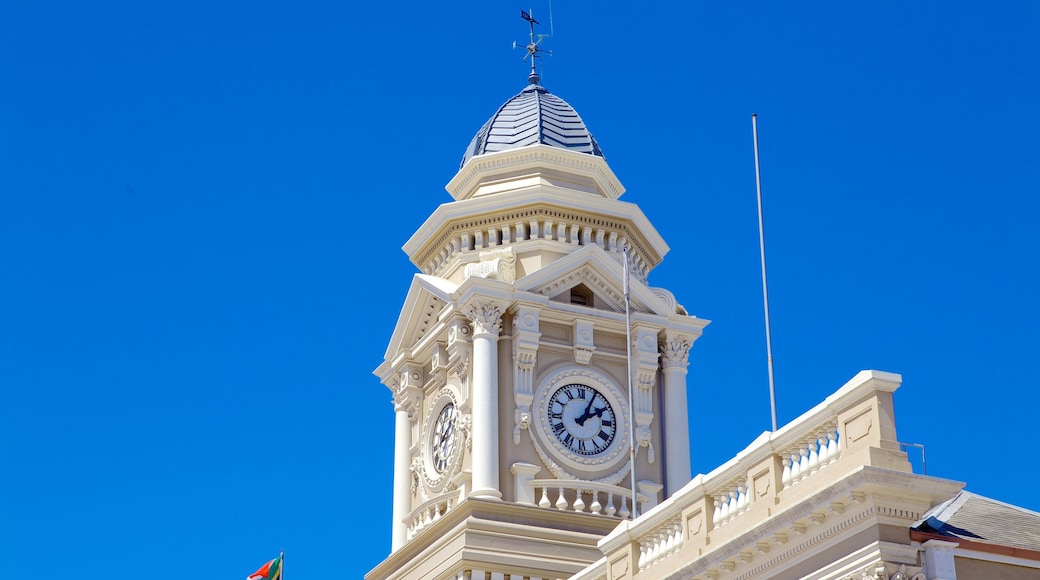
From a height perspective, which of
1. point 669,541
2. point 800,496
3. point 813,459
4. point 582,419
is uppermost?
point 582,419

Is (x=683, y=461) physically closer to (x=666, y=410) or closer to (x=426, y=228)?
(x=666, y=410)

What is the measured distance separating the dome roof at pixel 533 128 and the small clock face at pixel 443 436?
291 inches

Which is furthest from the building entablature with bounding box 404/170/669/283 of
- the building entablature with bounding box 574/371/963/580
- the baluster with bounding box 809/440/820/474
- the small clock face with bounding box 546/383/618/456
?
the baluster with bounding box 809/440/820/474

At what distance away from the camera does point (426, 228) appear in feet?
156

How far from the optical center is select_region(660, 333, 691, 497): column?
1758 inches

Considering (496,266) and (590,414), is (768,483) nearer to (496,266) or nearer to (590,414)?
(590,414)

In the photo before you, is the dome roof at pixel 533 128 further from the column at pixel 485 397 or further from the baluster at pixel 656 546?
the baluster at pixel 656 546

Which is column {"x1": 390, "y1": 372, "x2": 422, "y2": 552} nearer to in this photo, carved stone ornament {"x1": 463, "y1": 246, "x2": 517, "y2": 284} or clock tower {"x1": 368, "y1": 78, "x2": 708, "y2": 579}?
clock tower {"x1": 368, "y1": 78, "x2": 708, "y2": 579}

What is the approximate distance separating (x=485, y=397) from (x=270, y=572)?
7.84 meters

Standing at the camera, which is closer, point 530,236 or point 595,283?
point 595,283

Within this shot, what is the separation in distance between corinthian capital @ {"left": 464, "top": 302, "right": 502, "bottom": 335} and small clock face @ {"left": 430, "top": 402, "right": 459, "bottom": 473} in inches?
90.2

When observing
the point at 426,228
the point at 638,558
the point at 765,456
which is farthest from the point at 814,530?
the point at 426,228

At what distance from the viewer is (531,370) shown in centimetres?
4428

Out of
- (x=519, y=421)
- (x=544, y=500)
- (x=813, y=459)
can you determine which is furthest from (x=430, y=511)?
(x=813, y=459)
